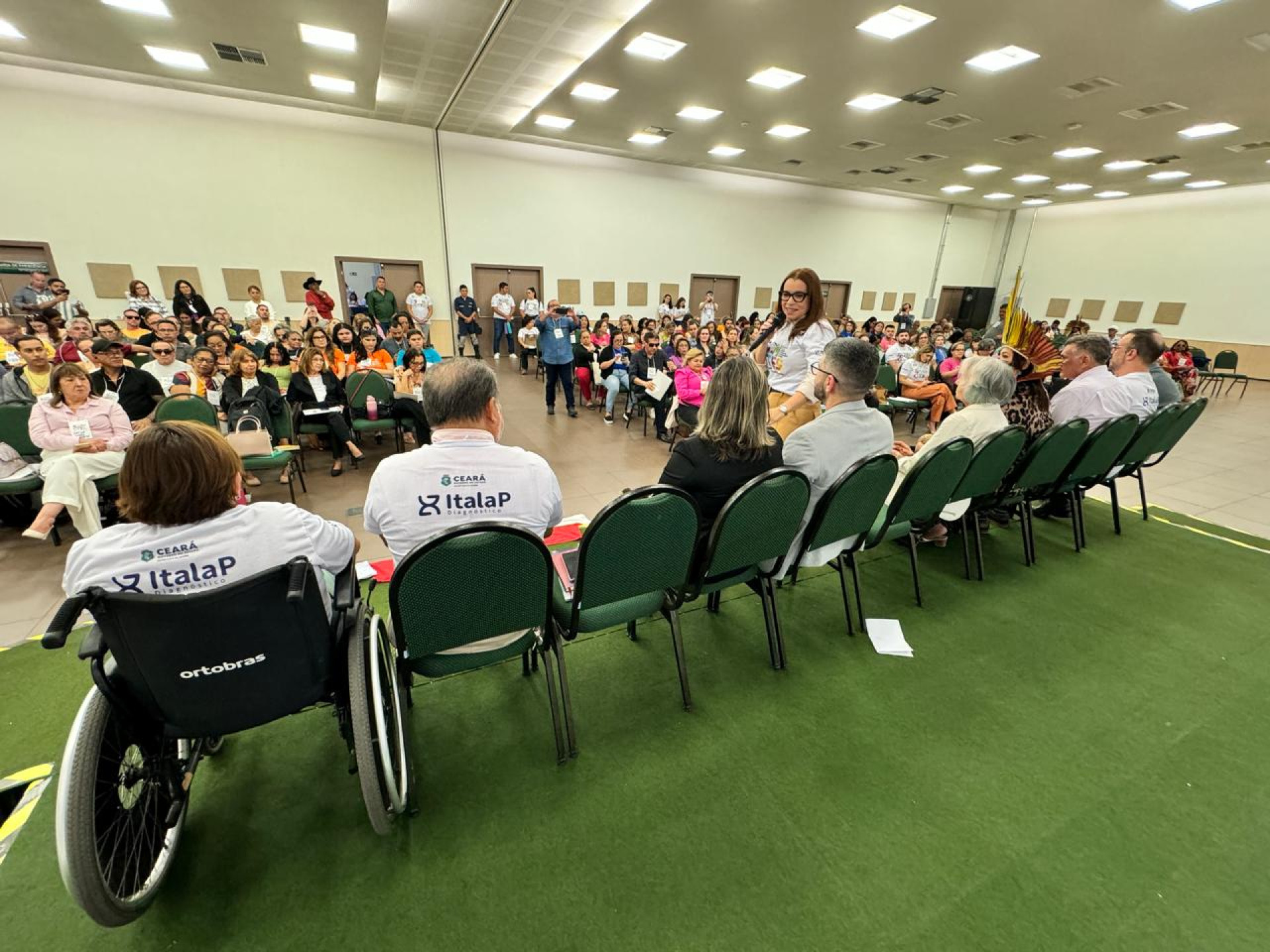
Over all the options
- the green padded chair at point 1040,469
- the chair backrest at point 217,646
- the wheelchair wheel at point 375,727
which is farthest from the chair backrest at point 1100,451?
the chair backrest at point 217,646

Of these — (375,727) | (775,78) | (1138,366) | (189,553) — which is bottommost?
(375,727)

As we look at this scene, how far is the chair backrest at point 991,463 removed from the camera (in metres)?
→ 2.58

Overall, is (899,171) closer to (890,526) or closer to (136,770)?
(890,526)

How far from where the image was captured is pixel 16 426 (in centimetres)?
331

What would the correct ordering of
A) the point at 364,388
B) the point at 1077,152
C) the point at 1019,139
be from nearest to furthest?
the point at 364,388
the point at 1019,139
the point at 1077,152

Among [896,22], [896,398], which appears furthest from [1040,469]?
[896,22]

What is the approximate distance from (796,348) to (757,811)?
2446 millimetres

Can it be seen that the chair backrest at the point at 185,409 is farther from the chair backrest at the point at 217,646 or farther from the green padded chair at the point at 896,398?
the green padded chair at the point at 896,398

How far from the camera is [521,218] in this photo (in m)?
11.1

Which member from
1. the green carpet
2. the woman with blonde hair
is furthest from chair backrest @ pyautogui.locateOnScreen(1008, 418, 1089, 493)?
the woman with blonde hair

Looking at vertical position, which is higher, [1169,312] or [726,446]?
[1169,312]

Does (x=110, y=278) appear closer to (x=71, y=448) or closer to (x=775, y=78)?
(x=71, y=448)

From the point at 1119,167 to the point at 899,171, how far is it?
4.21 m

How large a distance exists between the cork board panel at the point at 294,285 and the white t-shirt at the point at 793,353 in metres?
9.56
